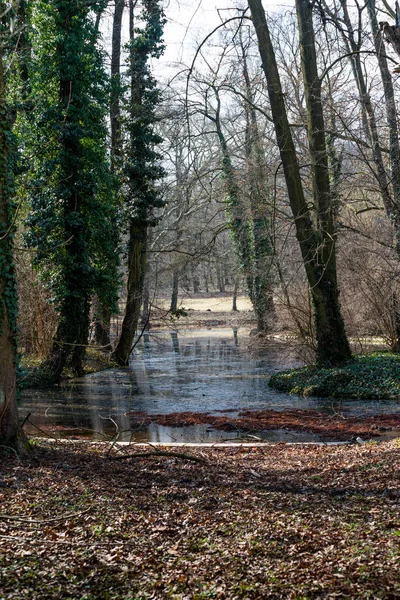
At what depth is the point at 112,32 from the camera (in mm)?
26953

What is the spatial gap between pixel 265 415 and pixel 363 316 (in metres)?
8.50

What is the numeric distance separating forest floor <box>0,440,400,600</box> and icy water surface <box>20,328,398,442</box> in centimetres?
299

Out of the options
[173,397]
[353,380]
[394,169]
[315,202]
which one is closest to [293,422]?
[353,380]

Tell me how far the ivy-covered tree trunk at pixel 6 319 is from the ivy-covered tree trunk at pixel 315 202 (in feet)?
31.9

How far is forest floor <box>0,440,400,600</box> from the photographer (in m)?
4.25

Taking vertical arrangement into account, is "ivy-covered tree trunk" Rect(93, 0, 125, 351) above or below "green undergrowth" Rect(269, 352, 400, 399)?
above

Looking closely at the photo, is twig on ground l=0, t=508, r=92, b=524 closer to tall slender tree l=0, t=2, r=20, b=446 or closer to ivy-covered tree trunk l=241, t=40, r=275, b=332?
tall slender tree l=0, t=2, r=20, b=446

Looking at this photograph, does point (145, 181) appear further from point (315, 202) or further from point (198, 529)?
point (198, 529)

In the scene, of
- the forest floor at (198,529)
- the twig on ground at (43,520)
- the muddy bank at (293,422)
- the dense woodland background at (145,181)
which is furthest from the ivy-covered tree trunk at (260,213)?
the twig on ground at (43,520)

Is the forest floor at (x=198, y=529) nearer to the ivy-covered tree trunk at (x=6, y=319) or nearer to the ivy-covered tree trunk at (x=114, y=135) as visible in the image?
the ivy-covered tree trunk at (x=6, y=319)

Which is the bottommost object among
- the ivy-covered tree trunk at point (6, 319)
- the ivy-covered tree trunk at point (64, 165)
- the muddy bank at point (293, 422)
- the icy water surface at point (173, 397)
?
the muddy bank at point (293, 422)

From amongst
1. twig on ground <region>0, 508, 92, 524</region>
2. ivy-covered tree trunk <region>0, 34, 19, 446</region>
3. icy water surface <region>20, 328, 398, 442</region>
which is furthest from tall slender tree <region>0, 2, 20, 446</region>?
twig on ground <region>0, 508, 92, 524</region>

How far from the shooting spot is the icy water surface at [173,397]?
12.8 m

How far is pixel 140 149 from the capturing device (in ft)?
76.5
